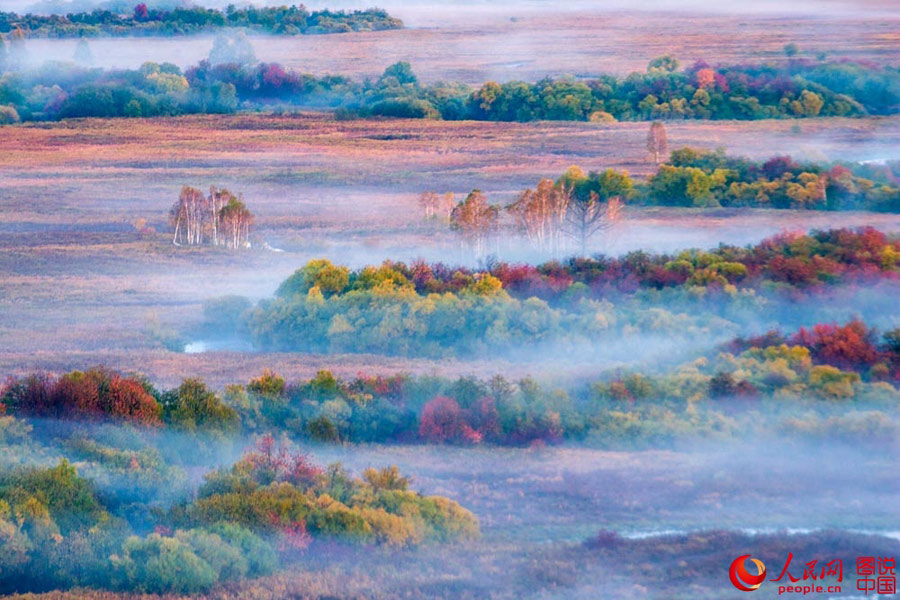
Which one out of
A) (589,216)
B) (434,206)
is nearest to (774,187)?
(589,216)

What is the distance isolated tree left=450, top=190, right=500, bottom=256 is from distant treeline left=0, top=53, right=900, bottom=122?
1117 cm

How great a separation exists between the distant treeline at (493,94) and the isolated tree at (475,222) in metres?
11.2

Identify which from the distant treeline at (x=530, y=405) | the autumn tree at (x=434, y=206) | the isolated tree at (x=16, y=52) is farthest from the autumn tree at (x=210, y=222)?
the isolated tree at (x=16, y=52)

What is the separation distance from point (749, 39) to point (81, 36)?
18.7 m

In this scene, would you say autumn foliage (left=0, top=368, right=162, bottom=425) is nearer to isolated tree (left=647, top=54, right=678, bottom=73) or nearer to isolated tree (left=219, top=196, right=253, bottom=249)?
isolated tree (left=219, top=196, right=253, bottom=249)

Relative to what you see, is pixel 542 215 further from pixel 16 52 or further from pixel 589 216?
pixel 16 52

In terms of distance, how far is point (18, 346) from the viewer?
407 inches

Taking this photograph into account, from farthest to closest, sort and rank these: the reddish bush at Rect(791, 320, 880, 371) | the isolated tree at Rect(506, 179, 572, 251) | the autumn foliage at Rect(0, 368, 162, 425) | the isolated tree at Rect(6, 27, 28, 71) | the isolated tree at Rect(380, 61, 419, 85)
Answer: the isolated tree at Rect(6, 27, 28, 71)
the isolated tree at Rect(380, 61, 419, 85)
the isolated tree at Rect(506, 179, 572, 251)
the reddish bush at Rect(791, 320, 880, 371)
the autumn foliage at Rect(0, 368, 162, 425)

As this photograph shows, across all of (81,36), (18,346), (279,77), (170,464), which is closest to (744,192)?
(18,346)

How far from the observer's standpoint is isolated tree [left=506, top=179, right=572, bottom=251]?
1317 centimetres

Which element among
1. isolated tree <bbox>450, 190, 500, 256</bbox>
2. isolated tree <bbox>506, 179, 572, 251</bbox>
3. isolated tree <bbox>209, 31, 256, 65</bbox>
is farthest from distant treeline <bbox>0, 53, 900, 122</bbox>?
isolated tree <bbox>450, 190, 500, 256</bbox>

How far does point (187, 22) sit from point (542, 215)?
24494 mm

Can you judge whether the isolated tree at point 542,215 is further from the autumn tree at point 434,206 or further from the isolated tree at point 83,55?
the isolated tree at point 83,55

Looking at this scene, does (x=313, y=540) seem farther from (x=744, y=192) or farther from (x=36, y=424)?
(x=744, y=192)
